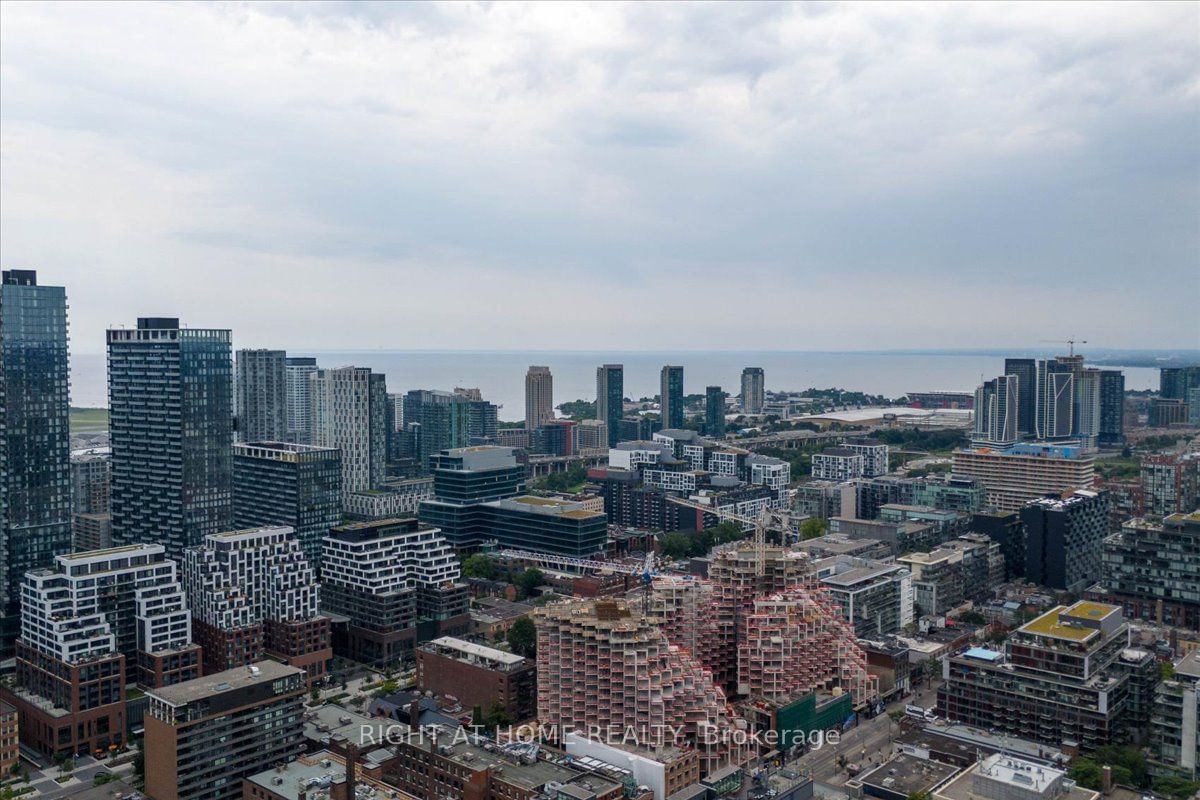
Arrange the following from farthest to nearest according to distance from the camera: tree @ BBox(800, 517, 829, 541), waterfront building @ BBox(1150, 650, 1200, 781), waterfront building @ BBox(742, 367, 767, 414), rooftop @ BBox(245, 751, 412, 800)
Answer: waterfront building @ BBox(742, 367, 767, 414)
tree @ BBox(800, 517, 829, 541)
waterfront building @ BBox(1150, 650, 1200, 781)
rooftop @ BBox(245, 751, 412, 800)

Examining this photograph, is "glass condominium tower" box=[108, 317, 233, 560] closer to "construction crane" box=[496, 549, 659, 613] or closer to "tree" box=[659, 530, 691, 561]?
"construction crane" box=[496, 549, 659, 613]

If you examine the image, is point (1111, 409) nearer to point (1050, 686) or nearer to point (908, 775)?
point (1050, 686)

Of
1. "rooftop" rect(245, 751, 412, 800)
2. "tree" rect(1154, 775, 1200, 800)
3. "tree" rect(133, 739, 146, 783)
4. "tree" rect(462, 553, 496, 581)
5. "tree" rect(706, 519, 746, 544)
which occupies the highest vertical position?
"tree" rect(706, 519, 746, 544)

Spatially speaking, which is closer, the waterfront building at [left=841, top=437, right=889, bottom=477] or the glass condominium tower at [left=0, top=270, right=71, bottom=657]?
the glass condominium tower at [left=0, top=270, right=71, bottom=657]

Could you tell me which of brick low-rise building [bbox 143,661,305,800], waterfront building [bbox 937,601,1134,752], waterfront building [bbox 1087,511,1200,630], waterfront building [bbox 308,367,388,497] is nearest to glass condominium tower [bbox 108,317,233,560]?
brick low-rise building [bbox 143,661,305,800]

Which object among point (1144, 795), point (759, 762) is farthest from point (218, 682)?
point (1144, 795)

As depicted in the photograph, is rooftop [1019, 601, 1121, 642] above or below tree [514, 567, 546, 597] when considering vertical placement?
above

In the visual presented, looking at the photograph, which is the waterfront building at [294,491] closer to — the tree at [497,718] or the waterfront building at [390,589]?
the waterfront building at [390,589]
